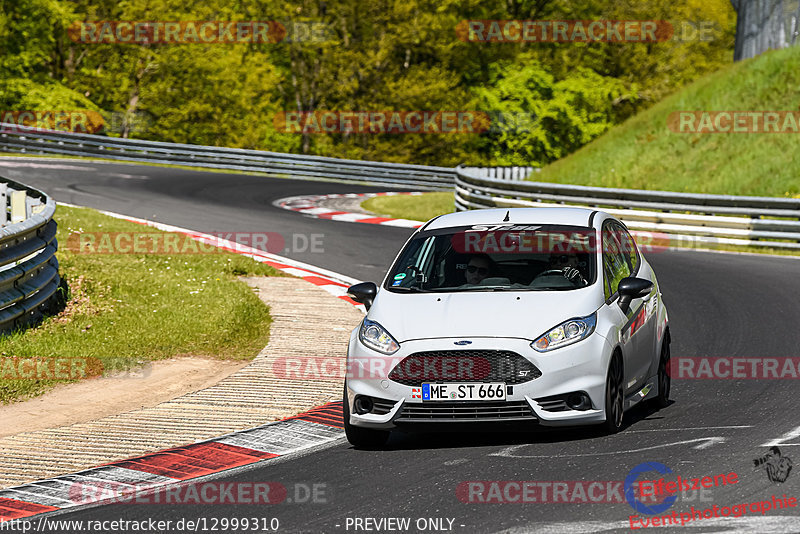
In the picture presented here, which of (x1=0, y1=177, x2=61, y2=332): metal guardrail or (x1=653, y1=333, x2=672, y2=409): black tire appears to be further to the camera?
(x1=0, y1=177, x2=61, y2=332): metal guardrail

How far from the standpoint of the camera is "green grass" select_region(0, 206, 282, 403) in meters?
11.4

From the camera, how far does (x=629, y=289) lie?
8.36 metres

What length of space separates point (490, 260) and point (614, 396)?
5.42 ft

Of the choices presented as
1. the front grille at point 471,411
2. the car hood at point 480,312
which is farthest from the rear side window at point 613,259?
the front grille at point 471,411

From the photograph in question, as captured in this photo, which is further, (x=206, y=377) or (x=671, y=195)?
(x=671, y=195)

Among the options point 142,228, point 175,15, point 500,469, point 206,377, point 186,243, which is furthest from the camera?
point 175,15

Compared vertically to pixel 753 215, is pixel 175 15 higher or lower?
higher

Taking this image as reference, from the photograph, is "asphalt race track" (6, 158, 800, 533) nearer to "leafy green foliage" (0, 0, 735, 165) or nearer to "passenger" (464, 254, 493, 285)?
"passenger" (464, 254, 493, 285)

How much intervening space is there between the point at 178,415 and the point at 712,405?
4.15 meters

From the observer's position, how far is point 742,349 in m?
11.3

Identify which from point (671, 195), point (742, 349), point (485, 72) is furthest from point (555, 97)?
point (742, 349)

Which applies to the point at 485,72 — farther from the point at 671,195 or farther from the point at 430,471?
the point at 430,471

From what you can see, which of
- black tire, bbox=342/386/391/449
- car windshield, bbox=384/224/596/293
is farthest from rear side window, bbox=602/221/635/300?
black tire, bbox=342/386/391/449

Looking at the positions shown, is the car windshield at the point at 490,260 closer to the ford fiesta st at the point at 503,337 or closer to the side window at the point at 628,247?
the ford fiesta st at the point at 503,337
